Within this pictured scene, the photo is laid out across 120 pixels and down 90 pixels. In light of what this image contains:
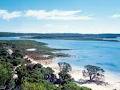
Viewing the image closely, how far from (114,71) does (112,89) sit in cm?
2692

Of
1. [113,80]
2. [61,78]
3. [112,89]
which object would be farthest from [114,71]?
[61,78]

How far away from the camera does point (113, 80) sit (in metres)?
76.8

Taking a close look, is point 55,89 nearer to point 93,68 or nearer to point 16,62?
point 93,68

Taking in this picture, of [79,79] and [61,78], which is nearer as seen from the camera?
[61,78]

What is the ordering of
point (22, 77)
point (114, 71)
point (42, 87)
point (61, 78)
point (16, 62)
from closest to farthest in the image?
point (42, 87)
point (22, 77)
point (61, 78)
point (16, 62)
point (114, 71)

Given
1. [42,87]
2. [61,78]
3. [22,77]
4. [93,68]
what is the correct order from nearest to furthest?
[42,87] < [22,77] < [61,78] < [93,68]

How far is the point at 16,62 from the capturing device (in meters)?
82.0

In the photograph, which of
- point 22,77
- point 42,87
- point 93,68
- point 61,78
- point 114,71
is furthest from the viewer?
point 114,71

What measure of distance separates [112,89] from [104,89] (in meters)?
1.86

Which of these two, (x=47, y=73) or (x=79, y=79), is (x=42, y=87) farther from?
(x=79, y=79)

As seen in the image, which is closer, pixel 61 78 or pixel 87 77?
pixel 61 78

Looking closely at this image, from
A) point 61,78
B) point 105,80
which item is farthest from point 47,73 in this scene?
point 105,80

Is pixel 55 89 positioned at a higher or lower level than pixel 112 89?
higher

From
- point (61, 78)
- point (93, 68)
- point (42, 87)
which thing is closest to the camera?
point (42, 87)
